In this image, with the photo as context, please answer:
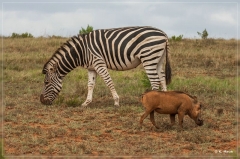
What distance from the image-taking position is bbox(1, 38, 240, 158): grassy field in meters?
7.58

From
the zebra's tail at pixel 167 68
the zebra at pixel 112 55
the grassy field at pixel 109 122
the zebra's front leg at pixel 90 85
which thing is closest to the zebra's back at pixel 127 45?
the zebra at pixel 112 55

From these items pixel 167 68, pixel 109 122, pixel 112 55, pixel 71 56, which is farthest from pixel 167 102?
pixel 71 56

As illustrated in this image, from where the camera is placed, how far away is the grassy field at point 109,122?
7580 millimetres

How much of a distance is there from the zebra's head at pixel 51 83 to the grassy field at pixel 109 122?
0.21 metres

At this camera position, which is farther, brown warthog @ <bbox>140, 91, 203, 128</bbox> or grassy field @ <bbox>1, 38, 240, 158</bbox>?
brown warthog @ <bbox>140, 91, 203, 128</bbox>

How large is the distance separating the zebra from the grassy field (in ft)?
2.18

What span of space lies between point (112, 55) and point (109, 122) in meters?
2.50

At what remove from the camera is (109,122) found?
9.54 meters

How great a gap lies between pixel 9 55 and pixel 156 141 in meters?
15.1

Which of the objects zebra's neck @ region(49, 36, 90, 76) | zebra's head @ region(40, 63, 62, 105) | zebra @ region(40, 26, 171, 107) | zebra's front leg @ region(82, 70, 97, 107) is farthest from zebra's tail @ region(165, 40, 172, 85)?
zebra's head @ region(40, 63, 62, 105)

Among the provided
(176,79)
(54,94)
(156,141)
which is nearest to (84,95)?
→ (54,94)

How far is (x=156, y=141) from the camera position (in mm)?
7945

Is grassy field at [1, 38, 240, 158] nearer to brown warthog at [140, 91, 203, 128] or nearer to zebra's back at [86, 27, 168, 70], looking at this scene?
brown warthog at [140, 91, 203, 128]

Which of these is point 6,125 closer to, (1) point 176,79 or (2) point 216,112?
(2) point 216,112
